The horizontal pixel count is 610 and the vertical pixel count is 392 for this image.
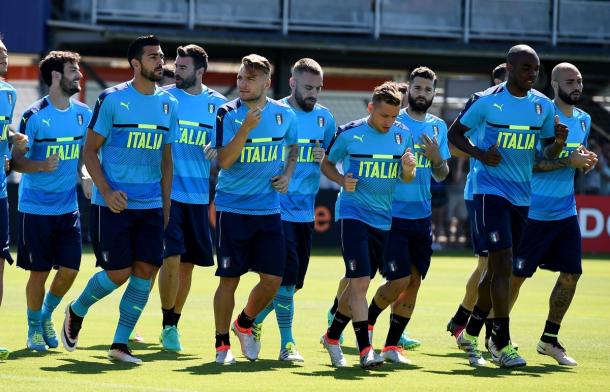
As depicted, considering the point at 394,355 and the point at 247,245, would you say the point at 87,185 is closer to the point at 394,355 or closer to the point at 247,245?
the point at 247,245

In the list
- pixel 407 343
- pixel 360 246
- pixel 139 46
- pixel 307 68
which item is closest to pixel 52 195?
pixel 139 46

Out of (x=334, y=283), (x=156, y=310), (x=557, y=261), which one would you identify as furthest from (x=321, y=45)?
(x=557, y=261)

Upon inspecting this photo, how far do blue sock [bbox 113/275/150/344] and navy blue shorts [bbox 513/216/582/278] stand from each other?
11.3 ft

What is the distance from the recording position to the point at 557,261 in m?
11.8

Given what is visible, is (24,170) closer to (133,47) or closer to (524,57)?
(133,47)

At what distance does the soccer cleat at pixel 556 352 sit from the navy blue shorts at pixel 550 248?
70 cm

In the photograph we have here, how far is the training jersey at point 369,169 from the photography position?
10.7 meters

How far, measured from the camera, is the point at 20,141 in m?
10.9

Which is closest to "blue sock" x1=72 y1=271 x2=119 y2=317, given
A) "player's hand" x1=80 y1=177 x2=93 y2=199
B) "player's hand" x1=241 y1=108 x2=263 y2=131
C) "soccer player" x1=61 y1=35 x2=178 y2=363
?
"soccer player" x1=61 y1=35 x2=178 y2=363

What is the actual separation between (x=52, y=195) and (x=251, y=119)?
2.39 m

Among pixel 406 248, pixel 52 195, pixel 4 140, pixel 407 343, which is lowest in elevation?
pixel 407 343

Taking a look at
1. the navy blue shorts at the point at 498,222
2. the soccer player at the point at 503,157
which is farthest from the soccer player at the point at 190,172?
the navy blue shorts at the point at 498,222

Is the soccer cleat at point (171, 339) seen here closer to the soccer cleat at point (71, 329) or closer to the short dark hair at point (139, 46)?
the soccer cleat at point (71, 329)

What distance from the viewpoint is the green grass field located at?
940cm
